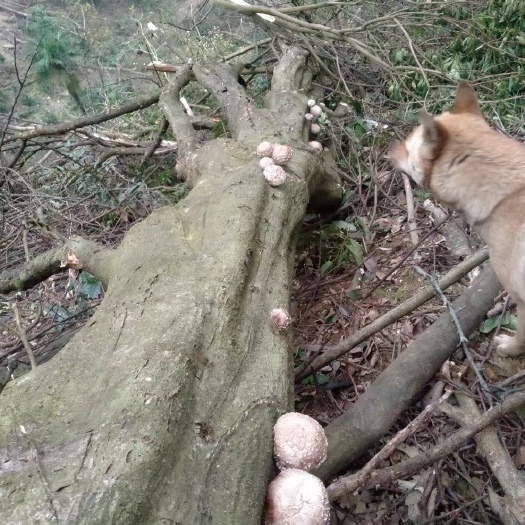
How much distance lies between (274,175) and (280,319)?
43.1 inches

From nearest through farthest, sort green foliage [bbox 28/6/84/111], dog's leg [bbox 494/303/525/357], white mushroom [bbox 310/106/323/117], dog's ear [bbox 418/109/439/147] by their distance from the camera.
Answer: dog's ear [bbox 418/109/439/147], dog's leg [bbox 494/303/525/357], white mushroom [bbox 310/106/323/117], green foliage [bbox 28/6/84/111]

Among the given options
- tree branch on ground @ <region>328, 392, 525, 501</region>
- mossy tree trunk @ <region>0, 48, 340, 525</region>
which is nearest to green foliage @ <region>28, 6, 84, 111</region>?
mossy tree trunk @ <region>0, 48, 340, 525</region>

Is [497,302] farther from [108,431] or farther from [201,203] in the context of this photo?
[108,431]

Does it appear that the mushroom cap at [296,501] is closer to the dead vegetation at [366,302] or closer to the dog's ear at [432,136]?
the dead vegetation at [366,302]

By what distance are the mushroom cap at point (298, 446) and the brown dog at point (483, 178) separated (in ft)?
4.62

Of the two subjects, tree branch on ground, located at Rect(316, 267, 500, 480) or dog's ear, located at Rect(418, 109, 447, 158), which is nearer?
tree branch on ground, located at Rect(316, 267, 500, 480)

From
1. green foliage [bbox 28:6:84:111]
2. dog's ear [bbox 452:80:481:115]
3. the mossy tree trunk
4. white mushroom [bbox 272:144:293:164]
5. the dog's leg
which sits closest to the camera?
the mossy tree trunk

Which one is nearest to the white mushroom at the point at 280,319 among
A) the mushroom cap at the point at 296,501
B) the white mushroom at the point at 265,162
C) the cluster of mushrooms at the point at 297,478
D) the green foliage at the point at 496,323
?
the cluster of mushrooms at the point at 297,478

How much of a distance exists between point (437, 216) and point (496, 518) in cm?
232

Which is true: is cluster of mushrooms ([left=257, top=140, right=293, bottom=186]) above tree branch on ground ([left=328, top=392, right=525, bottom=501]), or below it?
above

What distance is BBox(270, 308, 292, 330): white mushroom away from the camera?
2.49 m

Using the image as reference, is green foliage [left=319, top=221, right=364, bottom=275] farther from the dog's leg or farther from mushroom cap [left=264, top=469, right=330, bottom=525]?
mushroom cap [left=264, top=469, right=330, bottom=525]

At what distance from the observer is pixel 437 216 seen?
4047mm

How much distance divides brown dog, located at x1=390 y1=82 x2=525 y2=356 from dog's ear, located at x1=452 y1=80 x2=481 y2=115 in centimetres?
17
